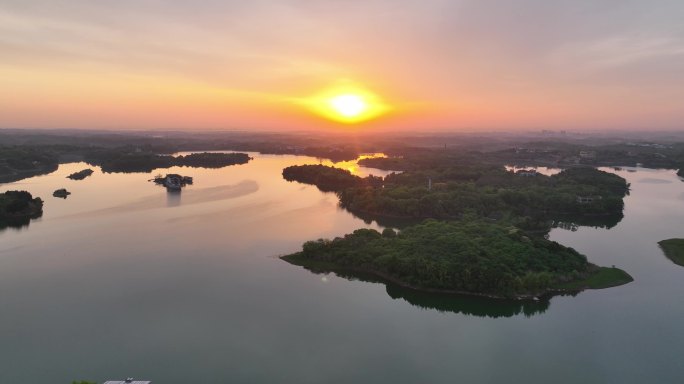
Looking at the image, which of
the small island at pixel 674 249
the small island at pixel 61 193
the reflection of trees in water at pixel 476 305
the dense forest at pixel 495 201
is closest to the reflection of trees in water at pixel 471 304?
the reflection of trees in water at pixel 476 305

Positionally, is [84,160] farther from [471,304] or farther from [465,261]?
[471,304]

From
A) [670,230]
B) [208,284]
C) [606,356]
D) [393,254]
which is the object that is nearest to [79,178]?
[208,284]

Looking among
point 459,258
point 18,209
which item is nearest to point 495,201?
point 459,258

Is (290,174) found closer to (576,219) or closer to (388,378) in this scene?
(576,219)

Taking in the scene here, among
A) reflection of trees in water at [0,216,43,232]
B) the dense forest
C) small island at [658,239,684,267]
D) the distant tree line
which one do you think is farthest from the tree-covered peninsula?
reflection of trees in water at [0,216,43,232]

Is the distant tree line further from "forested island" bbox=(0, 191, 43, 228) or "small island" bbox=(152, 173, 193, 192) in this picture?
"small island" bbox=(152, 173, 193, 192)

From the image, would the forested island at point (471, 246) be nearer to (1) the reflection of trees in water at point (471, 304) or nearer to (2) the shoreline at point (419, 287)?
(2) the shoreline at point (419, 287)
